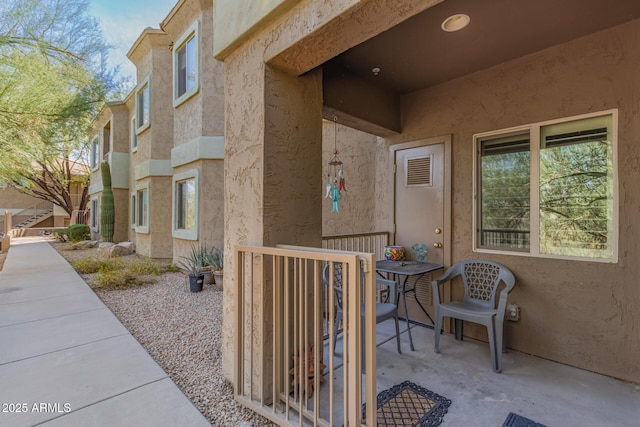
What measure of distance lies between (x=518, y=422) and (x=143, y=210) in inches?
390

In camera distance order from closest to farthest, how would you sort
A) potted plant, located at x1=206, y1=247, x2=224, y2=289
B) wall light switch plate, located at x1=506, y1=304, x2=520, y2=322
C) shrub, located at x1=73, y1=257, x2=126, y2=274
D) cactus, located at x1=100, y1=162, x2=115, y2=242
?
wall light switch plate, located at x1=506, y1=304, x2=520, y2=322 < potted plant, located at x1=206, y1=247, x2=224, y2=289 < shrub, located at x1=73, y1=257, x2=126, y2=274 < cactus, located at x1=100, y1=162, x2=115, y2=242

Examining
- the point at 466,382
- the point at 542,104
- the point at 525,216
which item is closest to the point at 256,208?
the point at 466,382

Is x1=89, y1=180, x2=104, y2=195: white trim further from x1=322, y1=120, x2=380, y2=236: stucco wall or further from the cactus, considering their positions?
x1=322, y1=120, x2=380, y2=236: stucco wall

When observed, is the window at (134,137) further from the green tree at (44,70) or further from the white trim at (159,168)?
the white trim at (159,168)

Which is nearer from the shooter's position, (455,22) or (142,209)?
(455,22)

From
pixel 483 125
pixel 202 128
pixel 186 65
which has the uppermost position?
pixel 186 65

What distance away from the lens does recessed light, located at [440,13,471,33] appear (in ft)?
7.80

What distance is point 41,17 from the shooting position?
22.7 feet

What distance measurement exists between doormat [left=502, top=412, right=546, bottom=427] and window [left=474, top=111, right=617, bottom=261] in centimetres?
155

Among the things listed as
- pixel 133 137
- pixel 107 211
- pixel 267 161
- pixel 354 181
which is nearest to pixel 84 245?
pixel 107 211

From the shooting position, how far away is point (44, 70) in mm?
7441

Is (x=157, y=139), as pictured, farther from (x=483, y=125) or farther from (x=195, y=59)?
(x=483, y=125)

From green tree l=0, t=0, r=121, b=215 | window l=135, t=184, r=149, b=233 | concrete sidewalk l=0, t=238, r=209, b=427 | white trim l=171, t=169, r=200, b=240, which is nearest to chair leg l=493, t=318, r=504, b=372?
concrete sidewalk l=0, t=238, r=209, b=427

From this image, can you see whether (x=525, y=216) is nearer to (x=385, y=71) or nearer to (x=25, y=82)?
(x=385, y=71)
